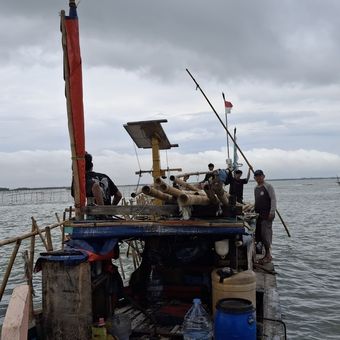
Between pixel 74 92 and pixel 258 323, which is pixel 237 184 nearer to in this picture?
pixel 258 323

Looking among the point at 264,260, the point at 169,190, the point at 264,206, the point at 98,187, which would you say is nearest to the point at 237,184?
the point at 264,206

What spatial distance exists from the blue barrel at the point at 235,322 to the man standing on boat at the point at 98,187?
2930 mm

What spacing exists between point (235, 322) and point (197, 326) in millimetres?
818

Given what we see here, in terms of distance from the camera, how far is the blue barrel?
4695 millimetres

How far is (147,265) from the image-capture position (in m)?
7.52

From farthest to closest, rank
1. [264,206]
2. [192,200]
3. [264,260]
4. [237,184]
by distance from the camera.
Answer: [237,184] → [264,260] → [264,206] → [192,200]

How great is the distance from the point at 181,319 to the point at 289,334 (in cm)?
421

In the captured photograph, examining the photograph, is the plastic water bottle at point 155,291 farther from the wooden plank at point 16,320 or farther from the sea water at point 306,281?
the wooden plank at point 16,320

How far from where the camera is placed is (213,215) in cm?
580

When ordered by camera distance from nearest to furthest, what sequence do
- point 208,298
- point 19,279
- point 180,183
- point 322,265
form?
point 180,183 → point 208,298 → point 19,279 → point 322,265

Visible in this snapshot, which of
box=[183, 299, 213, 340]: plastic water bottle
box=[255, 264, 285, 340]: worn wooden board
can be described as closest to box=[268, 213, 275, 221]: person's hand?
box=[255, 264, 285, 340]: worn wooden board

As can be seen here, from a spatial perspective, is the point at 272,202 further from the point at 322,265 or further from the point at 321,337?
the point at 322,265

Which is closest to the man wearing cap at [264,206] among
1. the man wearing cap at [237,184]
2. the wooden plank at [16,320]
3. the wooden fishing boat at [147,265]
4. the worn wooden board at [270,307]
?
the worn wooden board at [270,307]

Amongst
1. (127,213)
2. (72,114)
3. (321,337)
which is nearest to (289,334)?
(321,337)
